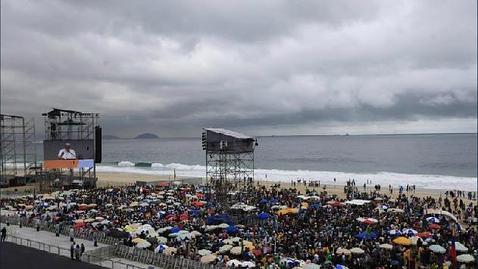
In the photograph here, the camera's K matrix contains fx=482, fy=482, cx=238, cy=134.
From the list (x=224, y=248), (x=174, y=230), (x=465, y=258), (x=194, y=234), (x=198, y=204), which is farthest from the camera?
(x=198, y=204)

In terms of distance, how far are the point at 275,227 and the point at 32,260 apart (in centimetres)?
1434

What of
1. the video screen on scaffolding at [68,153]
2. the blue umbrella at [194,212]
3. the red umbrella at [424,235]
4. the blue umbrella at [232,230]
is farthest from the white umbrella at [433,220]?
the video screen on scaffolding at [68,153]

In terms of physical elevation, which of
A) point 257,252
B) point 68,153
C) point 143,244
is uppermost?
point 68,153

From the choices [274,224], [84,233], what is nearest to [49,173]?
[84,233]

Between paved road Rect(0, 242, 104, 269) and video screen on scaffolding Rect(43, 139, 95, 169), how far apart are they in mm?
29738

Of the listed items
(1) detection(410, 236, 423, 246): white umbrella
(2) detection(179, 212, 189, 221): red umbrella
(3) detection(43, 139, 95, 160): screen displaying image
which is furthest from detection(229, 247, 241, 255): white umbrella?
(3) detection(43, 139, 95, 160): screen displaying image

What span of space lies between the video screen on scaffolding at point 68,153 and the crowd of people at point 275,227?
27.5 feet

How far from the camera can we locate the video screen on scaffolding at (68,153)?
52750 mm

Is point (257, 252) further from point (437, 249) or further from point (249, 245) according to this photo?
point (437, 249)

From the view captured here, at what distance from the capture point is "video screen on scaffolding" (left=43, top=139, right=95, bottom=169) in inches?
2077

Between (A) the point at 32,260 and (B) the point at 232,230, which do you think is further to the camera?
(B) the point at 232,230

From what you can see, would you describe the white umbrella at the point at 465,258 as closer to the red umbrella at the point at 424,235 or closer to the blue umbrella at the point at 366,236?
the red umbrella at the point at 424,235

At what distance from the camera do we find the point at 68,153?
5372 cm

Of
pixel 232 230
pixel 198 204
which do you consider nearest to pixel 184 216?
pixel 232 230
